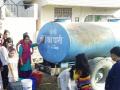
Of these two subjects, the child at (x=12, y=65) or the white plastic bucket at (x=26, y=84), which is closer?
the white plastic bucket at (x=26, y=84)

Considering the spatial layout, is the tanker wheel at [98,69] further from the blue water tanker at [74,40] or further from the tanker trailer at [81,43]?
the blue water tanker at [74,40]

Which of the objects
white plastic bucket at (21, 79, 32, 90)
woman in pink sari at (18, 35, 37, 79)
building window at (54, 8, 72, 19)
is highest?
building window at (54, 8, 72, 19)

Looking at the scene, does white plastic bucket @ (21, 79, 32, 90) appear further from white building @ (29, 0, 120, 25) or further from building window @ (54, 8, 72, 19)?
building window @ (54, 8, 72, 19)

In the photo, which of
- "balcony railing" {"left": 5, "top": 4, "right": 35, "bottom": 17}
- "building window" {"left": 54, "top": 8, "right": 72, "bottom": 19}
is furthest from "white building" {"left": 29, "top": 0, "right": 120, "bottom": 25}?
"balcony railing" {"left": 5, "top": 4, "right": 35, "bottom": 17}

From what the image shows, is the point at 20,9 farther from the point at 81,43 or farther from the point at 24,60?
the point at 81,43

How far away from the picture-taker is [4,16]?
18.8 m

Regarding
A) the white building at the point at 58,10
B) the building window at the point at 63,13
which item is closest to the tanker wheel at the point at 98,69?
the white building at the point at 58,10

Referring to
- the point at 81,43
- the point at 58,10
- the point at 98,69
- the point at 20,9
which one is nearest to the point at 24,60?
the point at 81,43

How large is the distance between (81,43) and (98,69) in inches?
34.5

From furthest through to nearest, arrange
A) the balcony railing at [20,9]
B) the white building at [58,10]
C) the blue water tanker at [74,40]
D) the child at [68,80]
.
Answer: the balcony railing at [20,9] → the white building at [58,10] → the blue water tanker at [74,40] → the child at [68,80]

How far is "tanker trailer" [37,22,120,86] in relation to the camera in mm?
9930

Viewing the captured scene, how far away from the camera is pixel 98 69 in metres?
10.1

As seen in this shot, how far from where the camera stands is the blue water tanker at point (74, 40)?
32.6ft

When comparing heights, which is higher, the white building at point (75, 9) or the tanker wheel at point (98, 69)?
the white building at point (75, 9)
